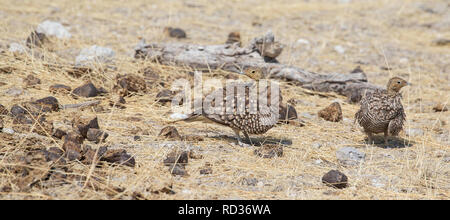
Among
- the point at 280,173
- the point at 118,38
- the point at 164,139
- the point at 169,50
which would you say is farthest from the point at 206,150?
the point at 118,38

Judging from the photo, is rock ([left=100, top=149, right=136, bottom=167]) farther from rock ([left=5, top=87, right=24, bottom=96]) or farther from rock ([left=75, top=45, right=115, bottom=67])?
rock ([left=75, top=45, right=115, bottom=67])

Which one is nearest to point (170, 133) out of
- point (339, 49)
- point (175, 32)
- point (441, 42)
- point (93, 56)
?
point (93, 56)

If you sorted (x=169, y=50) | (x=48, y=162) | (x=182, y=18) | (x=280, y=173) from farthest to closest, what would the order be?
(x=182, y=18), (x=169, y=50), (x=280, y=173), (x=48, y=162)

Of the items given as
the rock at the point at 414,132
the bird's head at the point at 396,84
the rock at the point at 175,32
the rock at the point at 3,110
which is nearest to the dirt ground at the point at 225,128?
the rock at the point at 414,132

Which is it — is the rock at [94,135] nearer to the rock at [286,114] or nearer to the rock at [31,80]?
the rock at [31,80]

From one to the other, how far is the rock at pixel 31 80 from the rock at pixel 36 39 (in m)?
1.21

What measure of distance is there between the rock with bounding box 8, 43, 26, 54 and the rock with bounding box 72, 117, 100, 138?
3078mm

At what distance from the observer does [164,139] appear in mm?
5602

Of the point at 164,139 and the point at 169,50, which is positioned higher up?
the point at 169,50

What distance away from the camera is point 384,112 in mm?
5938

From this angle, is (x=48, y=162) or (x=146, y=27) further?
(x=146, y=27)

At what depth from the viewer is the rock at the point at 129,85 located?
7.12 meters

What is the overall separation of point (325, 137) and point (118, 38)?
5.16 metres

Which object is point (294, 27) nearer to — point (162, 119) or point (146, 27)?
point (146, 27)
